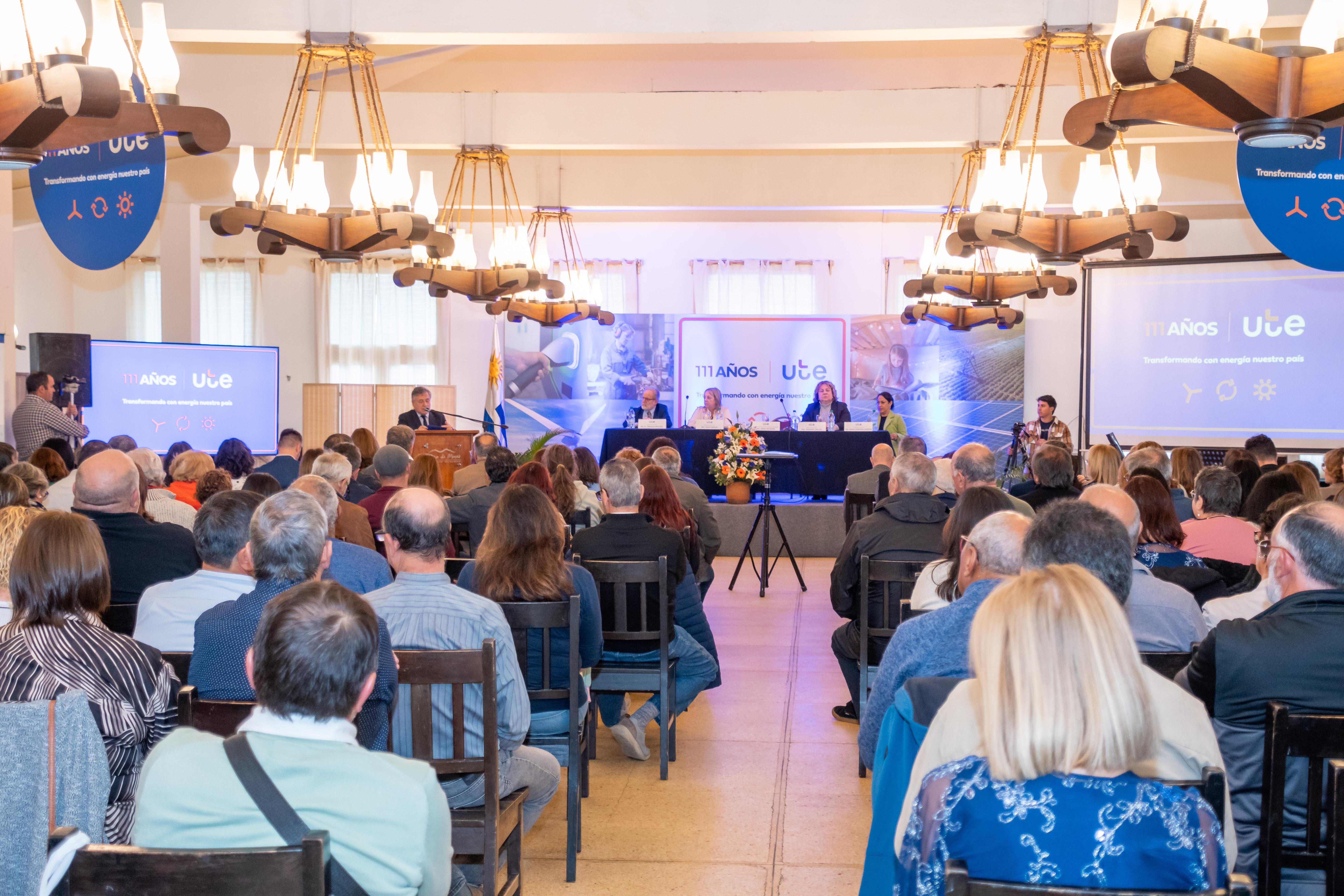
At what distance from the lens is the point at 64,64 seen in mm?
2895

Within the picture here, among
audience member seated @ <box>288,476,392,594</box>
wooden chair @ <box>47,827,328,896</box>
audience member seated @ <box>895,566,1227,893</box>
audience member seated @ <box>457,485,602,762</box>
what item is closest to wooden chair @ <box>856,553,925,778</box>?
audience member seated @ <box>457,485,602,762</box>

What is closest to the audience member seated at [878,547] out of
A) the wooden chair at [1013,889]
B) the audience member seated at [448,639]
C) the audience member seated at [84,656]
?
the audience member seated at [448,639]

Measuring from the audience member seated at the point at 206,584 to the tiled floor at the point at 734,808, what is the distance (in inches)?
49.3

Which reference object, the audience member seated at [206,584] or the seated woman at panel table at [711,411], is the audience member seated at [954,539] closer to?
the audience member seated at [206,584]

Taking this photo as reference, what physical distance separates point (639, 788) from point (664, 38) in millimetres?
4627

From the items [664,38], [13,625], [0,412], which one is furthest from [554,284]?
[13,625]

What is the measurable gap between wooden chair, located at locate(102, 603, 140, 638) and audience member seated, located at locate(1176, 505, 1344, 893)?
9.90 ft

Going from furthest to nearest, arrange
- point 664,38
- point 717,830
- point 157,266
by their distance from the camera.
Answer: point 157,266 → point 664,38 → point 717,830

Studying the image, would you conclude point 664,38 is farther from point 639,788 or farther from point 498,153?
point 639,788

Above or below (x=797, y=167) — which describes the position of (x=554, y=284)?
below

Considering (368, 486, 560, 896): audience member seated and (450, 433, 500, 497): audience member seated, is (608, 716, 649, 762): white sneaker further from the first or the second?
(450, 433, 500, 497): audience member seated

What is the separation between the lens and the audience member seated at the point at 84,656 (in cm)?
222

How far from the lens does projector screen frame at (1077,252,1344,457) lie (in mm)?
10656

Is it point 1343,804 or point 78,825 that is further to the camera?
point 78,825
